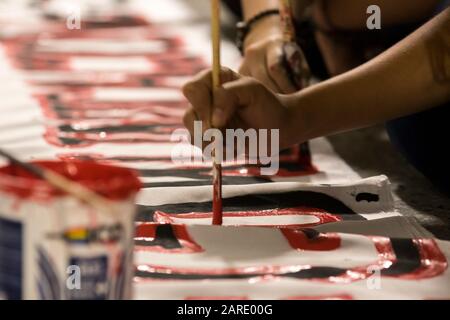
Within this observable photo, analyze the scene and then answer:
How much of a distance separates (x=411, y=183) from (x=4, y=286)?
0.82 m

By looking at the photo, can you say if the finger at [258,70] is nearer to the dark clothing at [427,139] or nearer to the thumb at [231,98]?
the dark clothing at [427,139]

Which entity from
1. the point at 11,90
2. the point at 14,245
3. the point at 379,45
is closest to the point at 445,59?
the point at 379,45

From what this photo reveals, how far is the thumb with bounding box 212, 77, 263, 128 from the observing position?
95 centimetres

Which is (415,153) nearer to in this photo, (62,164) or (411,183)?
(411,183)

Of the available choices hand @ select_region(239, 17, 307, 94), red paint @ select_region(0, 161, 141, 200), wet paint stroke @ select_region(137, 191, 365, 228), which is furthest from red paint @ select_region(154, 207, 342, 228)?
red paint @ select_region(0, 161, 141, 200)

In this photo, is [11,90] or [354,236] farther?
[11,90]

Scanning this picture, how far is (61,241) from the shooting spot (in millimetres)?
562

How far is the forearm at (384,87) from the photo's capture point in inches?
40.9

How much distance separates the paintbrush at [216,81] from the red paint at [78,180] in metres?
Result: 0.27

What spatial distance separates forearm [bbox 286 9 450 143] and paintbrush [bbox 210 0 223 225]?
0.42 feet

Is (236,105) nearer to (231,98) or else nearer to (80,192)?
(231,98)

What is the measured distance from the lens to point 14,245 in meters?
0.57

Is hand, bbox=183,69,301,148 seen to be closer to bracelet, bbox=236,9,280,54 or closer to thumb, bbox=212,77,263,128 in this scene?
thumb, bbox=212,77,263,128
